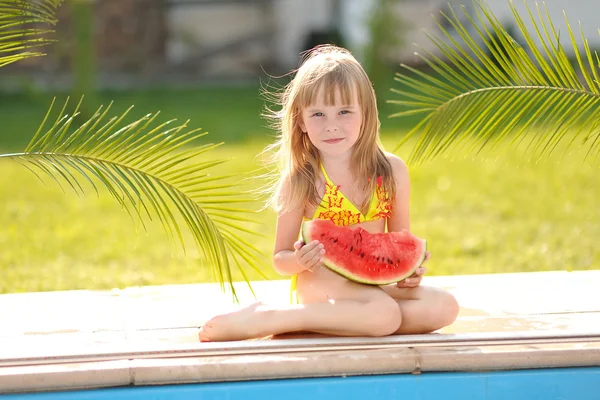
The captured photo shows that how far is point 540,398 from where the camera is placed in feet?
11.1

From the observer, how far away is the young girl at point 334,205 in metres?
3.67

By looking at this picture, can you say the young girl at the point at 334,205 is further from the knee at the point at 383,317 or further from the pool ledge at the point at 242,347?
the pool ledge at the point at 242,347

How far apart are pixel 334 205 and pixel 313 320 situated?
0.56 meters

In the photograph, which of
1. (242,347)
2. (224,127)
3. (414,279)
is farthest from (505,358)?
(224,127)

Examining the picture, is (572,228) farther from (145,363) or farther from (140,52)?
(140,52)

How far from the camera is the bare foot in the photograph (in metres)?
3.66

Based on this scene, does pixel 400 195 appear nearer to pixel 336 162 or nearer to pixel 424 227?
pixel 336 162

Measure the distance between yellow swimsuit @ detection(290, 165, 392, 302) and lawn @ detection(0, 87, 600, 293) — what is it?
129cm

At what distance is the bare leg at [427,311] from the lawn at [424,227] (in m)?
1.62

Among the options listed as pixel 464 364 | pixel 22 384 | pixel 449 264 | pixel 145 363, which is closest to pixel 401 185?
pixel 464 364

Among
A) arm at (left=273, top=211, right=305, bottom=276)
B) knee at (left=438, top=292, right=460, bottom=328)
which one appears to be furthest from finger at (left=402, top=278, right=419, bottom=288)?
arm at (left=273, top=211, right=305, bottom=276)

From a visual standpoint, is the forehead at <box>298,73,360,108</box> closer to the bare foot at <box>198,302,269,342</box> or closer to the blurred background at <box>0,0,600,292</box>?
the blurred background at <box>0,0,600,292</box>

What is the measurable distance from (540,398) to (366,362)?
66 centimetres

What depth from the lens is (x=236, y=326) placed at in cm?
367
